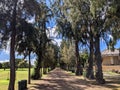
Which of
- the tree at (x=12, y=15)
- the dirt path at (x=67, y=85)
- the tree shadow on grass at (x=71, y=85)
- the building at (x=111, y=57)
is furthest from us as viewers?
the building at (x=111, y=57)

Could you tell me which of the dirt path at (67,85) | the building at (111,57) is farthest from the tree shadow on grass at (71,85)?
the building at (111,57)

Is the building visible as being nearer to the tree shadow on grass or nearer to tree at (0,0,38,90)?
the tree shadow on grass

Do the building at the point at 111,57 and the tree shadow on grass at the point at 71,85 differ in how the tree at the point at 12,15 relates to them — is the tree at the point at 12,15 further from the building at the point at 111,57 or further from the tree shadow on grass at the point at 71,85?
the building at the point at 111,57

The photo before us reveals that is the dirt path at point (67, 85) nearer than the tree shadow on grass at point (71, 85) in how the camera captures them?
Yes

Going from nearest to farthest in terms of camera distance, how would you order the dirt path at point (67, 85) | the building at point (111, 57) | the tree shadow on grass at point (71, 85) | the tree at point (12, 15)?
the tree at point (12, 15), the dirt path at point (67, 85), the tree shadow on grass at point (71, 85), the building at point (111, 57)

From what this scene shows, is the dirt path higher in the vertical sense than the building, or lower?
lower

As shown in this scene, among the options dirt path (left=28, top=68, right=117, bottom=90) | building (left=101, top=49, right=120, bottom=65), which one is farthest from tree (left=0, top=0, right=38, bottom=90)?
building (left=101, top=49, right=120, bottom=65)

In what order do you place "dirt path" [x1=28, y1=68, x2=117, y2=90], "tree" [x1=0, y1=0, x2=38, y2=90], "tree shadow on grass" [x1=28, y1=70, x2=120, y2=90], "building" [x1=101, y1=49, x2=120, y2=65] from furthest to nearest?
1. "building" [x1=101, y1=49, x2=120, y2=65]
2. "tree shadow on grass" [x1=28, y1=70, x2=120, y2=90]
3. "dirt path" [x1=28, y1=68, x2=117, y2=90]
4. "tree" [x1=0, y1=0, x2=38, y2=90]

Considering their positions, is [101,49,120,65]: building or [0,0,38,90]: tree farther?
[101,49,120,65]: building

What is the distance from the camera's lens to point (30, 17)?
70.3ft

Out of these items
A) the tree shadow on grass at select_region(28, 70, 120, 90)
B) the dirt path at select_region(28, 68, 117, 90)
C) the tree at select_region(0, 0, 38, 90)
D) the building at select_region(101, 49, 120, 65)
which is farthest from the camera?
the building at select_region(101, 49, 120, 65)

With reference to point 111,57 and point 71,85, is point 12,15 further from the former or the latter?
point 111,57

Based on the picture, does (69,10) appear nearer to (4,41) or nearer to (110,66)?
(4,41)

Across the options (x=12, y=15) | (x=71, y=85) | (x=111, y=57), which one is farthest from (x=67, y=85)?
(x=111, y=57)
